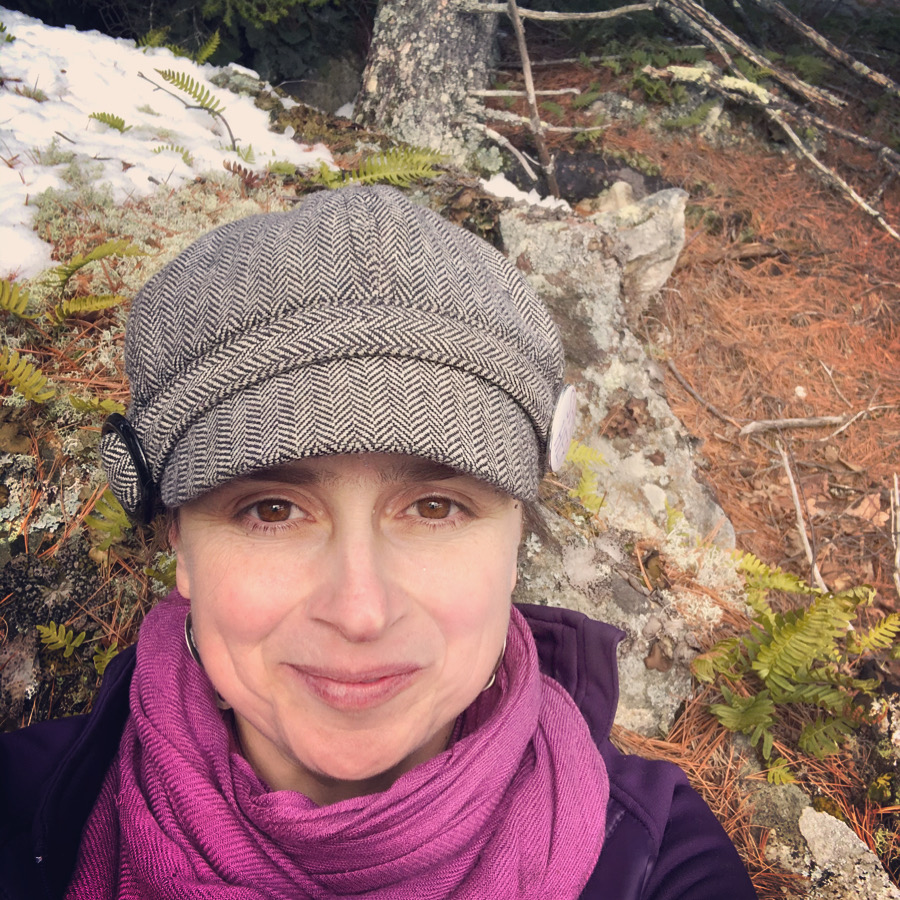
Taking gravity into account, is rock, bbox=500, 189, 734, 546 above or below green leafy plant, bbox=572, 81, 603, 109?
below

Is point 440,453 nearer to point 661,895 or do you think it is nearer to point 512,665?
point 512,665

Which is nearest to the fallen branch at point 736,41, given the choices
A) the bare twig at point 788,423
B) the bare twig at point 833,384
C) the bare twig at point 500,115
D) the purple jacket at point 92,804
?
the bare twig at point 500,115

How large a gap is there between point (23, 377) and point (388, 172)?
104 inches

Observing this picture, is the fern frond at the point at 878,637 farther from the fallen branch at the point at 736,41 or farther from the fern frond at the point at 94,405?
the fallen branch at the point at 736,41

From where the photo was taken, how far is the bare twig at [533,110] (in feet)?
19.2

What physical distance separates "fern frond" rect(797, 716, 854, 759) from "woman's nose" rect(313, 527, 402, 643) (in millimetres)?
2726

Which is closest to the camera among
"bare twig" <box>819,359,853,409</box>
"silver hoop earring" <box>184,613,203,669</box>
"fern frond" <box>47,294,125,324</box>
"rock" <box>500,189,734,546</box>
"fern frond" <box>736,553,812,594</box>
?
"silver hoop earring" <box>184,613,203,669</box>

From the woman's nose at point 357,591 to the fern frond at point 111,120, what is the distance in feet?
14.1

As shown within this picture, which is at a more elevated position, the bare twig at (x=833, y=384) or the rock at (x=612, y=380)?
the rock at (x=612, y=380)

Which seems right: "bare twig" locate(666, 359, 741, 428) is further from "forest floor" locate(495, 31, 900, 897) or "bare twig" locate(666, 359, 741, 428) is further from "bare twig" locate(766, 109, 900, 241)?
"bare twig" locate(766, 109, 900, 241)

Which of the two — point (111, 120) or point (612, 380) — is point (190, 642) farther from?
point (111, 120)

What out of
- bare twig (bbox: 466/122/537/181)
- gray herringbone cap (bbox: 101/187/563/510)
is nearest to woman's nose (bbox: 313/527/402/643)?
gray herringbone cap (bbox: 101/187/563/510)

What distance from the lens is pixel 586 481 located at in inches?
135

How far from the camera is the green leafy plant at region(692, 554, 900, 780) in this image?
3.04 m
